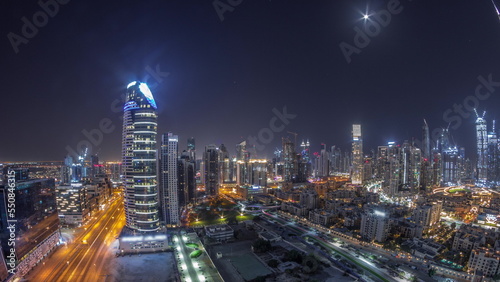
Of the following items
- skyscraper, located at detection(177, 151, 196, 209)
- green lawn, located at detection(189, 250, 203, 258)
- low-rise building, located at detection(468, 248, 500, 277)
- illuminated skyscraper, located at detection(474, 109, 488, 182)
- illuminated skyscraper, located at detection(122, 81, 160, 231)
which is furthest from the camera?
illuminated skyscraper, located at detection(474, 109, 488, 182)

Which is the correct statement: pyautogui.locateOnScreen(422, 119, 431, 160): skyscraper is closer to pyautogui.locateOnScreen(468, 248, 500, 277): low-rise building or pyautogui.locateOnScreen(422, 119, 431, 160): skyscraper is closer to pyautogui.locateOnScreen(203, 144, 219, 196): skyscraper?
pyautogui.locateOnScreen(468, 248, 500, 277): low-rise building

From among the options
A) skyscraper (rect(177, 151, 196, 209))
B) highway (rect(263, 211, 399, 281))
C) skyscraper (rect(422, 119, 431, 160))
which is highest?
skyscraper (rect(422, 119, 431, 160))

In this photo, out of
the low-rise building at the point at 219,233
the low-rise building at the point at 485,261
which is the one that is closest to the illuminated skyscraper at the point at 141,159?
the low-rise building at the point at 219,233

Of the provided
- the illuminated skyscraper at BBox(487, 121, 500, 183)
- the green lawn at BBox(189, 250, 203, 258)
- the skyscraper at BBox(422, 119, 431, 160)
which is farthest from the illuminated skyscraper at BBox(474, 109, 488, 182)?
the green lawn at BBox(189, 250, 203, 258)

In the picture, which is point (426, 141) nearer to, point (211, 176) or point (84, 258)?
point (211, 176)

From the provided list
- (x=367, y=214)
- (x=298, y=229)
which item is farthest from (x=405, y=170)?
(x=298, y=229)

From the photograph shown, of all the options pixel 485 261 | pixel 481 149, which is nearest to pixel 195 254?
pixel 485 261

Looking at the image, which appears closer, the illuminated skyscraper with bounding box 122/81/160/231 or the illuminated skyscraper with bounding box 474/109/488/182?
the illuminated skyscraper with bounding box 122/81/160/231

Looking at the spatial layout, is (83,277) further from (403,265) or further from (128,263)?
(403,265)
